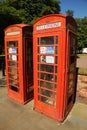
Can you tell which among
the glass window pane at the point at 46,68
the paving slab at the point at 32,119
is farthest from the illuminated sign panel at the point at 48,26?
the paving slab at the point at 32,119

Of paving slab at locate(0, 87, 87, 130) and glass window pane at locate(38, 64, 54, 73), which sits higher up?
glass window pane at locate(38, 64, 54, 73)

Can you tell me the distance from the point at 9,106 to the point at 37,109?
3.66ft

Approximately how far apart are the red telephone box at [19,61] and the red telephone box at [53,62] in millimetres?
660

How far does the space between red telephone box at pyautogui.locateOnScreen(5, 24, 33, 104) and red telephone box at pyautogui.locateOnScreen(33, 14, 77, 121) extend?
26.0 inches

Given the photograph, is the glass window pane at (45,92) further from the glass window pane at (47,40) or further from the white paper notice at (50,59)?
the glass window pane at (47,40)

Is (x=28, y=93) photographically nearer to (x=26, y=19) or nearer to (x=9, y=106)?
(x=9, y=106)

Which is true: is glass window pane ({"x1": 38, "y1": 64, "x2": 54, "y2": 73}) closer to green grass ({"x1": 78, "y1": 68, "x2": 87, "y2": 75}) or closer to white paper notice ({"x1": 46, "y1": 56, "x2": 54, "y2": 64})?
white paper notice ({"x1": 46, "y1": 56, "x2": 54, "y2": 64})

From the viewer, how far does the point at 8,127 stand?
3.97 m

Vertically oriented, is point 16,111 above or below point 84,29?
below

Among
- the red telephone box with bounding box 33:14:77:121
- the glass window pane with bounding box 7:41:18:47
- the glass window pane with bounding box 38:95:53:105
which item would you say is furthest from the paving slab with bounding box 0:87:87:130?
the glass window pane with bounding box 7:41:18:47

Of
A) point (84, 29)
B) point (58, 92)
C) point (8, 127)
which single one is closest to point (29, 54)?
point (58, 92)

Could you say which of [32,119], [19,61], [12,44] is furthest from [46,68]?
[12,44]

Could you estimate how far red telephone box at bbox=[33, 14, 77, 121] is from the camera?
3.78 metres

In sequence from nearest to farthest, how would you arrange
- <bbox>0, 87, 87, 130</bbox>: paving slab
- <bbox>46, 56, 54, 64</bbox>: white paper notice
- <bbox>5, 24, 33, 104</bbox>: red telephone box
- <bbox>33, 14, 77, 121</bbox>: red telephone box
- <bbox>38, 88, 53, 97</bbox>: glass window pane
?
<bbox>33, 14, 77, 121</bbox>: red telephone box
<bbox>0, 87, 87, 130</bbox>: paving slab
<bbox>46, 56, 54, 64</bbox>: white paper notice
<bbox>38, 88, 53, 97</bbox>: glass window pane
<bbox>5, 24, 33, 104</bbox>: red telephone box
